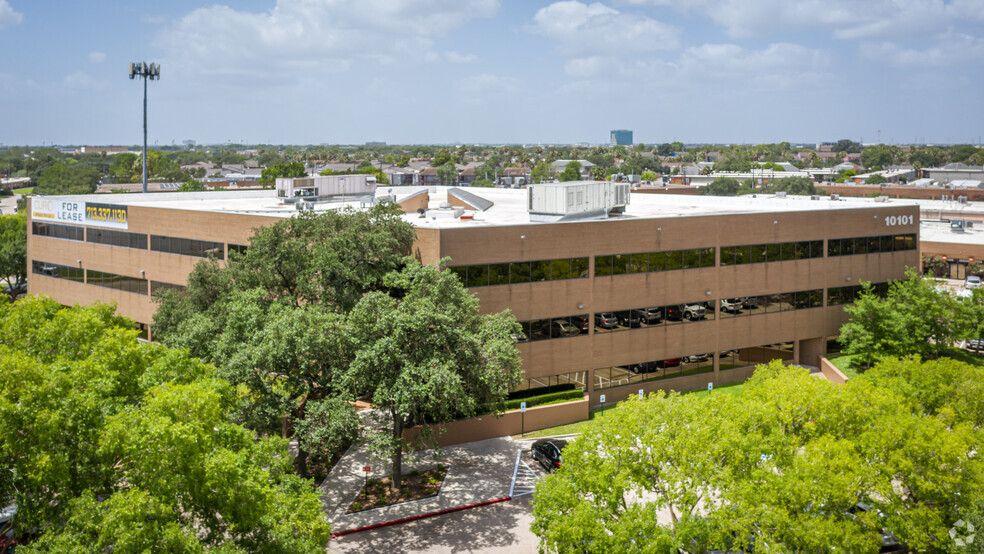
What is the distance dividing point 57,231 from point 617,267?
4073 cm

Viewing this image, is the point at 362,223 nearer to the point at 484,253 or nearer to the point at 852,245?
the point at 484,253

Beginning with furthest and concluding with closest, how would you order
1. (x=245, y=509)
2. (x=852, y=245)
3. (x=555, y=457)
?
(x=852, y=245) < (x=555, y=457) < (x=245, y=509)

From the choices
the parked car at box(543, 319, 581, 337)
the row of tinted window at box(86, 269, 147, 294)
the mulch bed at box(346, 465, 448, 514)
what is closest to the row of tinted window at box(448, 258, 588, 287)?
the parked car at box(543, 319, 581, 337)

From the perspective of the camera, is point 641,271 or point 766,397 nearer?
point 766,397

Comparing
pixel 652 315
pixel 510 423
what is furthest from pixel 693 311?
pixel 510 423

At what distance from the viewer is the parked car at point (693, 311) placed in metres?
44.6

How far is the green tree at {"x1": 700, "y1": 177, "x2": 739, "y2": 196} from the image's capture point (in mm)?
130863

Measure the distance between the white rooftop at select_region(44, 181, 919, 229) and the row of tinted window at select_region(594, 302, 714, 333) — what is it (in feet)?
16.8

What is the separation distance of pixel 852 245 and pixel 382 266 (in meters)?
30.0

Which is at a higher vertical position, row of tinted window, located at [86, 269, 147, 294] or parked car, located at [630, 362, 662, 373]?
row of tinted window, located at [86, 269, 147, 294]

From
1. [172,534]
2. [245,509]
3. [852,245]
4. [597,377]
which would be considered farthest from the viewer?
[852,245]

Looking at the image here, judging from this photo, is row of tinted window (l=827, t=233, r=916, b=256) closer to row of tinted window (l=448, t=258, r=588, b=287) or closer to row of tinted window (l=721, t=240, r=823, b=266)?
row of tinted window (l=721, t=240, r=823, b=266)

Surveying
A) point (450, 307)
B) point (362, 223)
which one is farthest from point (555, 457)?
point (362, 223)

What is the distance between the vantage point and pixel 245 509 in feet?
63.4
